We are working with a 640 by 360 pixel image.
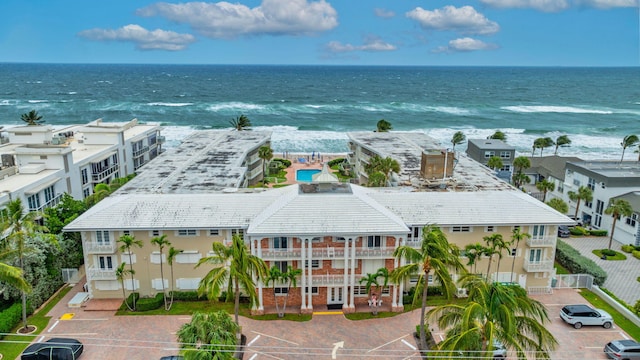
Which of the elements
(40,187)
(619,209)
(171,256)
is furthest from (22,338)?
(619,209)

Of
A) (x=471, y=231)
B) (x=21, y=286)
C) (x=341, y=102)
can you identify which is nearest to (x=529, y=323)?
(x=471, y=231)

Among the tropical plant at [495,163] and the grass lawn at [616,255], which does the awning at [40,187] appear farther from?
the tropical plant at [495,163]

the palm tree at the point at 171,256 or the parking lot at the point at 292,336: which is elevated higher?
the palm tree at the point at 171,256

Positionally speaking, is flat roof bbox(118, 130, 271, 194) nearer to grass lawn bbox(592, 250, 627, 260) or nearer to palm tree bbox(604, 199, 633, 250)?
grass lawn bbox(592, 250, 627, 260)

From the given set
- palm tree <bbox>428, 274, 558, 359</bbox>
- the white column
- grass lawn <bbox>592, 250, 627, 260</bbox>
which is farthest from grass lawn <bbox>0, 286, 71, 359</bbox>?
grass lawn <bbox>592, 250, 627, 260</bbox>

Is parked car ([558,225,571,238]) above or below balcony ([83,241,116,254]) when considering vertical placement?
below

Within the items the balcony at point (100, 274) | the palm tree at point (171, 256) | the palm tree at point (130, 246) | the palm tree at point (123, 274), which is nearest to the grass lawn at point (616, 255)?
the palm tree at point (171, 256)

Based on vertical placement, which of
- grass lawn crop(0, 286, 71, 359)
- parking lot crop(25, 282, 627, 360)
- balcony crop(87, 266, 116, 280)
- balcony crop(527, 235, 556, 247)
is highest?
balcony crop(527, 235, 556, 247)
